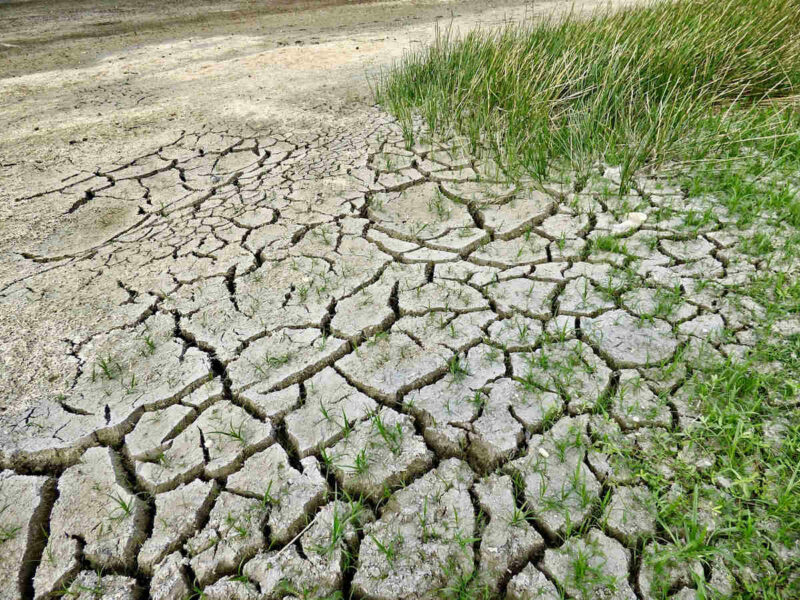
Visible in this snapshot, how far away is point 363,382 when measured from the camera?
6.60 feet

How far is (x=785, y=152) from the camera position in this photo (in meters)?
3.18

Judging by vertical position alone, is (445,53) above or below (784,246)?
above

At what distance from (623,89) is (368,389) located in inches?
102

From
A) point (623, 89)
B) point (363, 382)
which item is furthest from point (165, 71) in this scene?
point (363, 382)

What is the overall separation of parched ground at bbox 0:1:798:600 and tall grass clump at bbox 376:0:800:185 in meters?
0.33

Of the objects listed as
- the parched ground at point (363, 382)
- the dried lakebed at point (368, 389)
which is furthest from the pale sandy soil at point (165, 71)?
the dried lakebed at point (368, 389)

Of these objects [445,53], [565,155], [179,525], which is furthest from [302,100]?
[179,525]

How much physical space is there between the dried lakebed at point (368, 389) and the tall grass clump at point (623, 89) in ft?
1.01

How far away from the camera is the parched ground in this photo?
149 cm

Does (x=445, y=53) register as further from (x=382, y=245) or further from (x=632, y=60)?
(x=382, y=245)

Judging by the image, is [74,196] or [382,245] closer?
[382,245]

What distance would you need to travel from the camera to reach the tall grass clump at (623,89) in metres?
3.24

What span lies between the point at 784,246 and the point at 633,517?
1.65 metres

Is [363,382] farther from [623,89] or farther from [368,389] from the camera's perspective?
[623,89]
